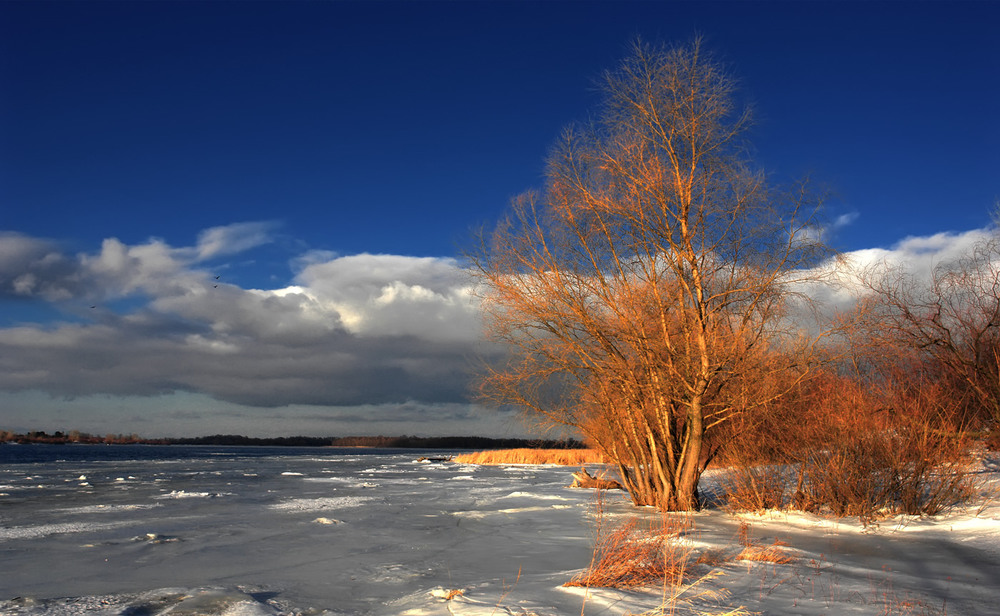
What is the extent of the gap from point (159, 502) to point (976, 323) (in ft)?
73.1

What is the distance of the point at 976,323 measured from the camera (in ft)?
60.0

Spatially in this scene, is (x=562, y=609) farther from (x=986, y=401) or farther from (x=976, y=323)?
(x=976, y=323)

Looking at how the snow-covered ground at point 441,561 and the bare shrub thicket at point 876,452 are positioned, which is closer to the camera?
the snow-covered ground at point 441,561

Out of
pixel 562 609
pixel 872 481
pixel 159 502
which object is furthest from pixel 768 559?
pixel 159 502

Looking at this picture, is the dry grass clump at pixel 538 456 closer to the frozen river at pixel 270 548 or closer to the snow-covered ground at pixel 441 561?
the frozen river at pixel 270 548

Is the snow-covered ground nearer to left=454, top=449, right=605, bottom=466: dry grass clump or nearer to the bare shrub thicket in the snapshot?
the bare shrub thicket

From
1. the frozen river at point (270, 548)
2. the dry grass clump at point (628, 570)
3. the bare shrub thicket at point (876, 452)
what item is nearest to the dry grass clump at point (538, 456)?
the frozen river at point (270, 548)

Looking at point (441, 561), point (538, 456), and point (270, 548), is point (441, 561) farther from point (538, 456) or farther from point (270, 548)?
point (538, 456)

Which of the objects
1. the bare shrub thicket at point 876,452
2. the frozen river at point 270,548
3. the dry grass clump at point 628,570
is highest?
the bare shrub thicket at point 876,452

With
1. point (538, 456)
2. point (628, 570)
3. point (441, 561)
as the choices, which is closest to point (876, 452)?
point (628, 570)

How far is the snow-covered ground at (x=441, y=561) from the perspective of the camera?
232 inches

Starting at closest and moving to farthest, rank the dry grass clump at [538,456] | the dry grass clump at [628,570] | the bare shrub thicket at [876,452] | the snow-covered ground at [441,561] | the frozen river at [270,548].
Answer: the snow-covered ground at [441,561] → the dry grass clump at [628,570] → the frozen river at [270,548] → the bare shrub thicket at [876,452] → the dry grass clump at [538,456]

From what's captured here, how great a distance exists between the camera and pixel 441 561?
335 inches

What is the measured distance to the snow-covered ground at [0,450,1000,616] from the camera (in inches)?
232
